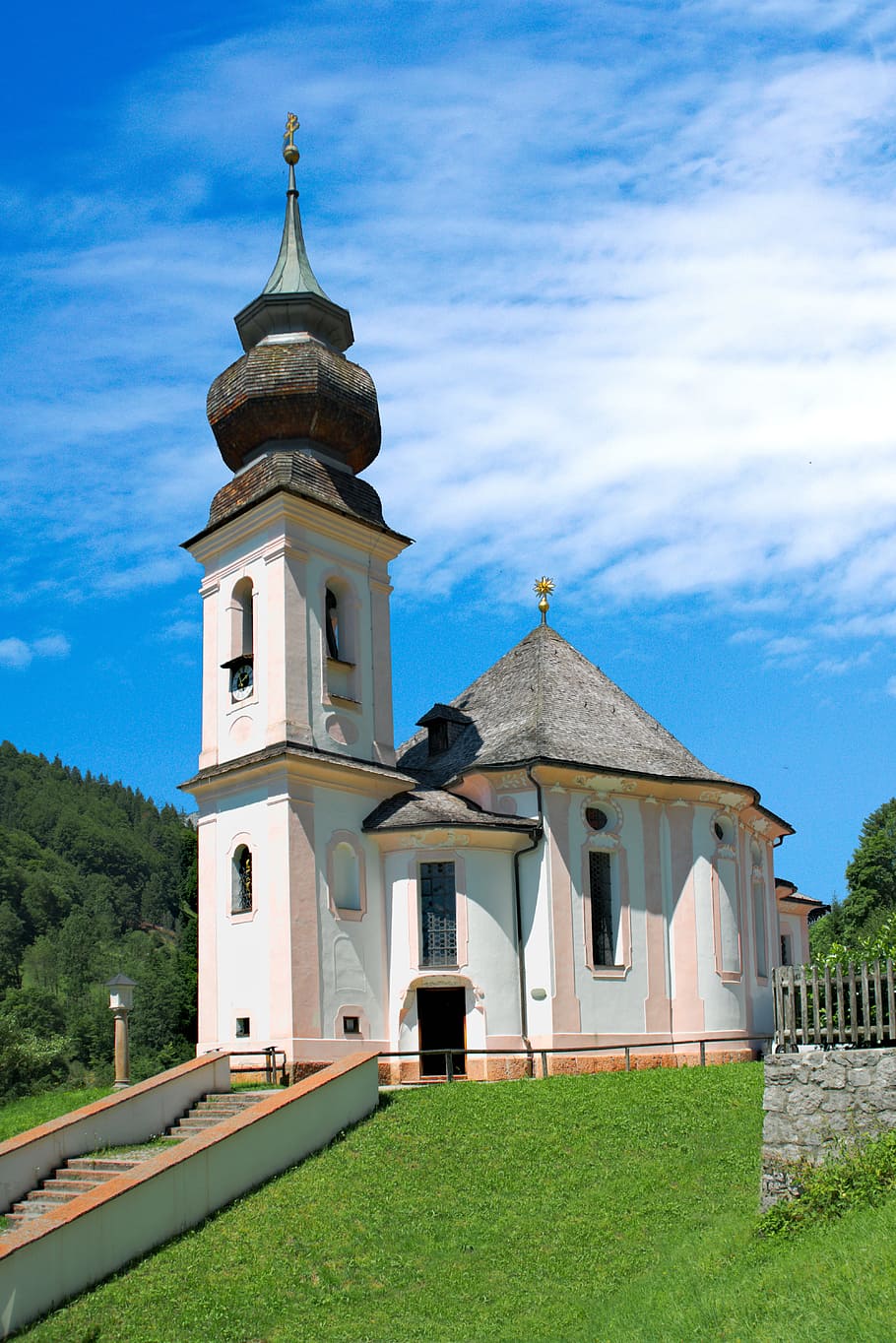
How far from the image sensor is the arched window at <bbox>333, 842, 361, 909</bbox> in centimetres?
2778

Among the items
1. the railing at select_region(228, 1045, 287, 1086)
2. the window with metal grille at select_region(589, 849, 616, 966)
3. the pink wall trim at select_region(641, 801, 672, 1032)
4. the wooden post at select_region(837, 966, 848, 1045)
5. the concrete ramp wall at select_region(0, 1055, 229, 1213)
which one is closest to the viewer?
the wooden post at select_region(837, 966, 848, 1045)

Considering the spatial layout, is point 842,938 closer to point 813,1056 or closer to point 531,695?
point 531,695

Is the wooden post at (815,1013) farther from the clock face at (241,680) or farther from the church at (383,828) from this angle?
the clock face at (241,680)

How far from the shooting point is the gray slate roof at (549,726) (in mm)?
29609

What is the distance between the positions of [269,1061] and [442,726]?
9728mm

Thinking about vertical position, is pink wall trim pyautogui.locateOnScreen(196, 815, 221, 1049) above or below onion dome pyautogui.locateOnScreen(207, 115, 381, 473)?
below

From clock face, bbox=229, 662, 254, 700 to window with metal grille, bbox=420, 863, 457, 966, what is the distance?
206 inches

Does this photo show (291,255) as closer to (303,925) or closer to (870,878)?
(303,925)

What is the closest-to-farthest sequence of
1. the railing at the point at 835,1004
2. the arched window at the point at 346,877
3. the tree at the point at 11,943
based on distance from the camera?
the railing at the point at 835,1004 → the arched window at the point at 346,877 → the tree at the point at 11,943

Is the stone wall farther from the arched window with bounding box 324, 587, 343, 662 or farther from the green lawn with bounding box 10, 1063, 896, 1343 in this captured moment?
the arched window with bounding box 324, 587, 343, 662

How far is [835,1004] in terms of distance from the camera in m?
14.2

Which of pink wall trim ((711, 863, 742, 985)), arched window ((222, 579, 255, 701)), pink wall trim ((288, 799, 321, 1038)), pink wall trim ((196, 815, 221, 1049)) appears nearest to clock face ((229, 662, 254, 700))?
arched window ((222, 579, 255, 701))

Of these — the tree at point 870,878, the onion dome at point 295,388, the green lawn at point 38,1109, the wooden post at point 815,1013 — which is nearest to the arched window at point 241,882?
the green lawn at point 38,1109

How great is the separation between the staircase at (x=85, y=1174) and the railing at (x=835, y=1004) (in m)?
8.80
